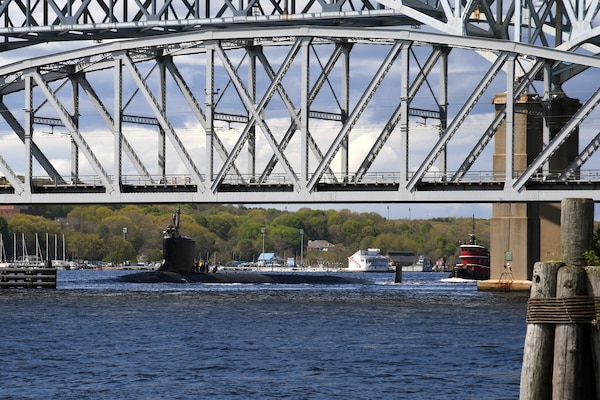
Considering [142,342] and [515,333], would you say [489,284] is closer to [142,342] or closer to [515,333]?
[515,333]

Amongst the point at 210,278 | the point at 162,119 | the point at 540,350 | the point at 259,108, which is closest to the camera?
the point at 540,350

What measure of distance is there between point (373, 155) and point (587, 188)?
1157cm

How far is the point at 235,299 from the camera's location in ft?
235

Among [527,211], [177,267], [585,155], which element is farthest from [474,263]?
[585,155]

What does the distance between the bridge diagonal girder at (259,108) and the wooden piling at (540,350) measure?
47.1m

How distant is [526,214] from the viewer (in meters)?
81.2

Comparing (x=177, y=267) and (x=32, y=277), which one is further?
(x=177, y=267)

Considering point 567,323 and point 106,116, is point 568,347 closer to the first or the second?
point 567,323

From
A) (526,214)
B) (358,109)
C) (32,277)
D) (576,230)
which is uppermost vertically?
(358,109)

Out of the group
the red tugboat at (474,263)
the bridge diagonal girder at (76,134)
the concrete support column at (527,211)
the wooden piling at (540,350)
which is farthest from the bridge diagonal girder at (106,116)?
the red tugboat at (474,263)

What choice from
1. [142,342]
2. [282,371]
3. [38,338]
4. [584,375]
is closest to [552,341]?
[584,375]

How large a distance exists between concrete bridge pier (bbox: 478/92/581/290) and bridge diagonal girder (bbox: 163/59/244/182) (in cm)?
1722

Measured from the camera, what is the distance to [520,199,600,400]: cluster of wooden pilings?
21891mm

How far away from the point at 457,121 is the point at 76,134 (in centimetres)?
2303
